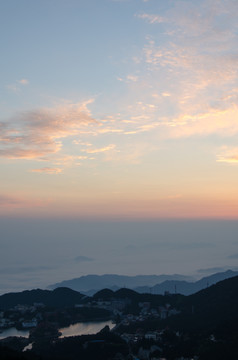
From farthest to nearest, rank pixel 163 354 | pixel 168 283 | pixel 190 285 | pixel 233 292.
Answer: pixel 168 283 → pixel 190 285 → pixel 233 292 → pixel 163 354

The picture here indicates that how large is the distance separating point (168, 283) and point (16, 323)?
56.4 meters

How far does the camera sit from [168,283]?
93.2 metres

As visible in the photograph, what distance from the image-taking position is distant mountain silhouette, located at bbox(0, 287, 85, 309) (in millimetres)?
56062

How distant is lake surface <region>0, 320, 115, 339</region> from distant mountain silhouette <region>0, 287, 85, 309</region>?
43.4 ft

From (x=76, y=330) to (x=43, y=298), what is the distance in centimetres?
2069

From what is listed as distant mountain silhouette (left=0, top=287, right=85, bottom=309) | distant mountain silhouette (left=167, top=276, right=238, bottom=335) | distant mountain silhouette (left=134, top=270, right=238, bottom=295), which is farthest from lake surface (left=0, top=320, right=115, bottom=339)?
distant mountain silhouette (left=134, top=270, right=238, bottom=295)

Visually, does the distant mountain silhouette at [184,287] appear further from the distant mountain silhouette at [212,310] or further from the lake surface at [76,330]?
the distant mountain silhouette at [212,310]

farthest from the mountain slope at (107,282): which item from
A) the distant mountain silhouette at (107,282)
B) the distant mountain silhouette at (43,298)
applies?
the distant mountain silhouette at (43,298)

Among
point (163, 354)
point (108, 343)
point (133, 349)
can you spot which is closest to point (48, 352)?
point (108, 343)

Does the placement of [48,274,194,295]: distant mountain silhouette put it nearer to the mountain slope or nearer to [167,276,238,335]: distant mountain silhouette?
the mountain slope

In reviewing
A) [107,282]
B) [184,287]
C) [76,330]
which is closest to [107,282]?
A: [107,282]

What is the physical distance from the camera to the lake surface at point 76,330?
121 ft

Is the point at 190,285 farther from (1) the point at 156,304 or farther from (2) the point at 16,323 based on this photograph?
(2) the point at 16,323

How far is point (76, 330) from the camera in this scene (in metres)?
39.2
